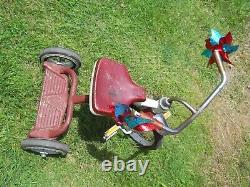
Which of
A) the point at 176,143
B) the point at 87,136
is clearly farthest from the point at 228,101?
the point at 87,136

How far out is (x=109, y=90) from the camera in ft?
10.3

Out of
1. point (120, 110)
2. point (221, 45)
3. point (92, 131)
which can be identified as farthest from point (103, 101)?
point (221, 45)

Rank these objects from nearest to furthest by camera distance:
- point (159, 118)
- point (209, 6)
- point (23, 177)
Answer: point (159, 118) < point (23, 177) < point (209, 6)

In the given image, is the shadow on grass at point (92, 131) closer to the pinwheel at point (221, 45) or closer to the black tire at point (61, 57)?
the black tire at point (61, 57)

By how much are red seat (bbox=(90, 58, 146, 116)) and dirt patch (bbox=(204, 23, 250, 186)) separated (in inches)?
60.2

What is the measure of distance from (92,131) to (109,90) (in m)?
0.82

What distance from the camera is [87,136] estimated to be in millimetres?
3826

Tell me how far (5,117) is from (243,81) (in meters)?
2.66

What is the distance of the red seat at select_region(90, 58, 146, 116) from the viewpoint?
3.09 m

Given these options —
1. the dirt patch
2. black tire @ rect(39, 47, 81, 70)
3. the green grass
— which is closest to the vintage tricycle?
black tire @ rect(39, 47, 81, 70)

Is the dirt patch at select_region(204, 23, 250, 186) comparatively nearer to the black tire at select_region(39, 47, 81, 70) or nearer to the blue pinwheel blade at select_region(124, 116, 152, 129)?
the black tire at select_region(39, 47, 81, 70)

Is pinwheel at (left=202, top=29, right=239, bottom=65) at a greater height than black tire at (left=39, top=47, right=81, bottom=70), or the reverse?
pinwheel at (left=202, top=29, right=239, bottom=65)

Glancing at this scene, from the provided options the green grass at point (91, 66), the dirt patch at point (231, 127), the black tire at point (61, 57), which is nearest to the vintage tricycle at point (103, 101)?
the black tire at point (61, 57)

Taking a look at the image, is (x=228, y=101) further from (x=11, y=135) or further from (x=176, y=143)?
(x=11, y=135)
